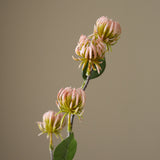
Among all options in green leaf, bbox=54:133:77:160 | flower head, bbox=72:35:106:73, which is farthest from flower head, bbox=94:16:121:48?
green leaf, bbox=54:133:77:160

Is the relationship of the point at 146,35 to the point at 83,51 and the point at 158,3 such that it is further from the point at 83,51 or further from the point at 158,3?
the point at 83,51

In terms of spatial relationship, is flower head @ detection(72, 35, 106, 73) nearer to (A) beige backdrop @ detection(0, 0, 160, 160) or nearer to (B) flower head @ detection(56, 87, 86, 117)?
(B) flower head @ detection(56, 87, 86, 117)

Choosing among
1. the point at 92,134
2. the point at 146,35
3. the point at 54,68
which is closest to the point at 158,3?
the point at 146,35

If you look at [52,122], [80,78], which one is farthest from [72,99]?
[80,78]

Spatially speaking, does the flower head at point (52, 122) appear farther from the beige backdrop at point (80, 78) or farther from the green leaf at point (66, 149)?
the beige backdrop at point (80, 78)

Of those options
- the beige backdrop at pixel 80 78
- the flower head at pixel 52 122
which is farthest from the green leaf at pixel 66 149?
the beige backdrop at pixel 80 78

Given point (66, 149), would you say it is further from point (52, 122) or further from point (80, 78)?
point (80, 78)
